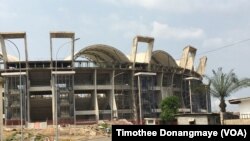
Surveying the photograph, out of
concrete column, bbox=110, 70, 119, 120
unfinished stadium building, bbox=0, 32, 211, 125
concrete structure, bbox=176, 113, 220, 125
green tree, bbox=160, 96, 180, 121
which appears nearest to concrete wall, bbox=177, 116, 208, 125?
concrete structure, bbox=176, 113, 220, 125

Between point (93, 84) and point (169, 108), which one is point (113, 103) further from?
point (169, 108)

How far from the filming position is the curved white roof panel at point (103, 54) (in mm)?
79887

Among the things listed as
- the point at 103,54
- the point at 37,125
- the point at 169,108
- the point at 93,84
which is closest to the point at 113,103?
the point at 93,84

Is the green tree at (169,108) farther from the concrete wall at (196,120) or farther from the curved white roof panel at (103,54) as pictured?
the concrete wall at (196,120)

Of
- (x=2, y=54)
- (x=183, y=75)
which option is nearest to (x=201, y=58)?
(x=183, y=75)

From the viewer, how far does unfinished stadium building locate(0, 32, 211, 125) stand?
240 ft

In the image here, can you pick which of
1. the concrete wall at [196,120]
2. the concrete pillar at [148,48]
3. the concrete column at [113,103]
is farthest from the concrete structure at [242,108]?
the concrete pillar at [148,48]

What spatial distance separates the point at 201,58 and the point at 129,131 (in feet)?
326

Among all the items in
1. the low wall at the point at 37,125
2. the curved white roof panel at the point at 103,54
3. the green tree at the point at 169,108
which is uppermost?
the curved white roof panel at the point at 103,54

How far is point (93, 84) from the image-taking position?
259 ft

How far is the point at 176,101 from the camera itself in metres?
65.5

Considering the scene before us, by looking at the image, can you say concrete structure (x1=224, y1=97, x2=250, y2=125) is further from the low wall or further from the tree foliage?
the low wall

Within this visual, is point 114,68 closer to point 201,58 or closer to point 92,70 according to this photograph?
point 92,70

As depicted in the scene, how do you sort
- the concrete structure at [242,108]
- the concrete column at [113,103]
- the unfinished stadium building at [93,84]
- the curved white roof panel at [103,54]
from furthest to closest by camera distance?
the curved white roof panel at [103,54], the concrete column at [113,103], the unfinished stadium building at [93,84], the concrete structure at [242,108]
